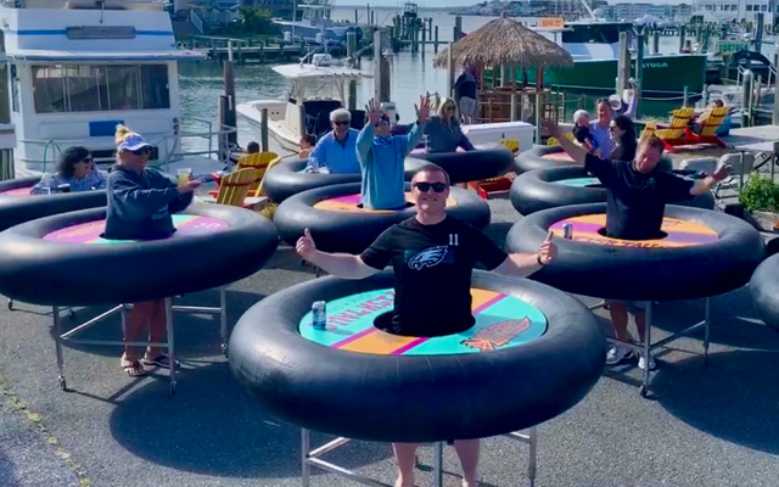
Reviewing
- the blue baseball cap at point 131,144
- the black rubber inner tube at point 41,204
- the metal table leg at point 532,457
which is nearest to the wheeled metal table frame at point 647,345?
the metal table leg at point 532,457

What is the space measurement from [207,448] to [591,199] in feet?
15.0

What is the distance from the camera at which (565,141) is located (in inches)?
245

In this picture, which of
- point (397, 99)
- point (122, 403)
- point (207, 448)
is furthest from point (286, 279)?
point (397, 99)

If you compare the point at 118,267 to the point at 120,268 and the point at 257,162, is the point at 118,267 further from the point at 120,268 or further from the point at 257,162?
the point at 257,162

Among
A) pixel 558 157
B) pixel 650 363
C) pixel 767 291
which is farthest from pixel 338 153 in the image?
pixel 767 291

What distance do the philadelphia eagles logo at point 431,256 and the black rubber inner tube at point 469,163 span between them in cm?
548

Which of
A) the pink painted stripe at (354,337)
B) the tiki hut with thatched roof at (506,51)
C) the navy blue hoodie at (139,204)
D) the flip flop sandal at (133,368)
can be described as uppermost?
the tiki hut with thatched roof at (506,51)

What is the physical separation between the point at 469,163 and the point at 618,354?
3.92 m

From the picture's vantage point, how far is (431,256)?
426 centimetres

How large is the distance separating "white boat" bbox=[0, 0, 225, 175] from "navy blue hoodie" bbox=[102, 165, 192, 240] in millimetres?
6398

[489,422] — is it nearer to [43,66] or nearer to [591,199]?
[591,199]

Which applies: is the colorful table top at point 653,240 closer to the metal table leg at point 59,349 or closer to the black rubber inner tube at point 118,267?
the black rubber inner tube at point 118,267

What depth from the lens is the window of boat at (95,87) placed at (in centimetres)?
1270

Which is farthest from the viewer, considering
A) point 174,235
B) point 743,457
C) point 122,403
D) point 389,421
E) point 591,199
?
point 591,199
